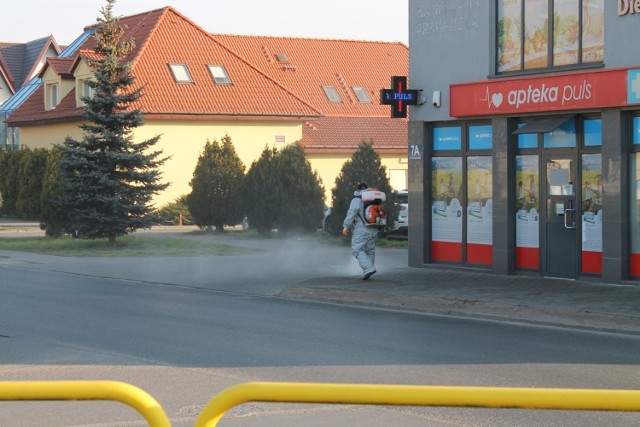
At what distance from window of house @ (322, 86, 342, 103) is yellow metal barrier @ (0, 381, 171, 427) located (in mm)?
49569

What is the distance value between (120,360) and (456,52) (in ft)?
36.9

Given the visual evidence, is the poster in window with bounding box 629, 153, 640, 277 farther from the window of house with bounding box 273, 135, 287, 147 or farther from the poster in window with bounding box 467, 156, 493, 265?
the window of house with bounding box 273, 135, 287, 147

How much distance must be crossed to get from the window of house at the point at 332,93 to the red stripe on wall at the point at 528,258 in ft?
114

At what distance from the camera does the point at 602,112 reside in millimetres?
17469

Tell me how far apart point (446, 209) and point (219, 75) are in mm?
27448

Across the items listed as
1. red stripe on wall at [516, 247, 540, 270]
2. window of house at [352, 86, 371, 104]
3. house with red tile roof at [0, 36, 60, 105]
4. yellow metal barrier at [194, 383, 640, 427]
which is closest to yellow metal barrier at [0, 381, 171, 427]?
yellow metal barrier at [194, 383, 640, 427]

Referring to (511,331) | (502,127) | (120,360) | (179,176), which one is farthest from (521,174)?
(179,176)

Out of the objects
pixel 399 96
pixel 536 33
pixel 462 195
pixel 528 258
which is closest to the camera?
pixel 536 33

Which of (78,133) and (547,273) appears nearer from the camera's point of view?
(547,273)

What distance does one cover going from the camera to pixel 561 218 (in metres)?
18.4

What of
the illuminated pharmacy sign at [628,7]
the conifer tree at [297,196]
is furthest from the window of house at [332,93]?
the illuminated pharmacy sign at [628,7]

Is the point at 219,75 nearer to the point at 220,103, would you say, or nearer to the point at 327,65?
the point at 220,103

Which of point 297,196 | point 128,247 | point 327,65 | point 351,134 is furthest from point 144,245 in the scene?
point 327,65

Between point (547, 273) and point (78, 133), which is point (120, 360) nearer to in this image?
point (547, 273)
